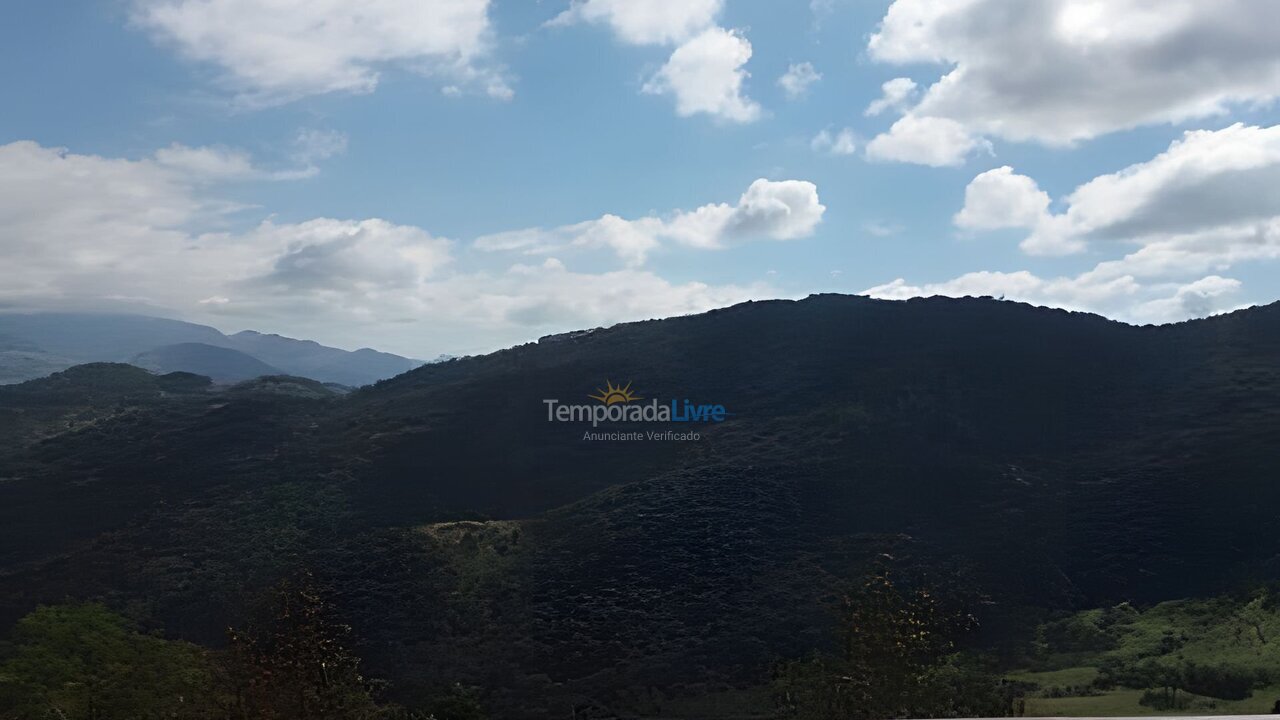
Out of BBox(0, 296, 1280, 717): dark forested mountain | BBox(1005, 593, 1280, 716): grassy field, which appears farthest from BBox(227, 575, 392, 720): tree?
BBox(1005, 593, 1280, 716): grassy field

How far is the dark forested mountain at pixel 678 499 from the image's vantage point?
97.9 ft

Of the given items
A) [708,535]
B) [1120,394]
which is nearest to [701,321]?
[1120,394]

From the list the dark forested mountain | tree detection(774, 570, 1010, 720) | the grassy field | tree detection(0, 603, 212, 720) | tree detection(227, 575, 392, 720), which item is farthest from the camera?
the dark forested mountain

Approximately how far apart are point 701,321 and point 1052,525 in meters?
55.4

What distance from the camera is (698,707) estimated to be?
2331 centimetres

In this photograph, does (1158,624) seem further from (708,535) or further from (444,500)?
(444,500)

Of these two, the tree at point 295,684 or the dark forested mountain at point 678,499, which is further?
the dark forested mountain at point 678,499

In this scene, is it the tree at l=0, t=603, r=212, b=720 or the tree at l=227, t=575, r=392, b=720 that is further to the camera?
the tree at l=0, t=603, r=212, b=720

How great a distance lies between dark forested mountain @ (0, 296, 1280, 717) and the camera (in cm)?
2983

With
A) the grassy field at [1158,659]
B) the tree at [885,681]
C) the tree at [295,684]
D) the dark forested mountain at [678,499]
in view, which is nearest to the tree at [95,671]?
the dark forested mountain at [678,499]

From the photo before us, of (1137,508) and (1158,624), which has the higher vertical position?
(1137,508)

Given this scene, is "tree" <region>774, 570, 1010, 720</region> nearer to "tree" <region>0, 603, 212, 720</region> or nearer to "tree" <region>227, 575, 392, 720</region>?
"tree" <region>227, 575, 392, 720</region>

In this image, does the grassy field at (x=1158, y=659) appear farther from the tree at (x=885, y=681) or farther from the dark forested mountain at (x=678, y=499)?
the dark forested mountain at (x=678, y=499)

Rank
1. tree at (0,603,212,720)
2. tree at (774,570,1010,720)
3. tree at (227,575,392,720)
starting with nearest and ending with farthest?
tree at (227,575,392,720) → tree at (774,570,1010,720) → tree at (0,603,212,720)
